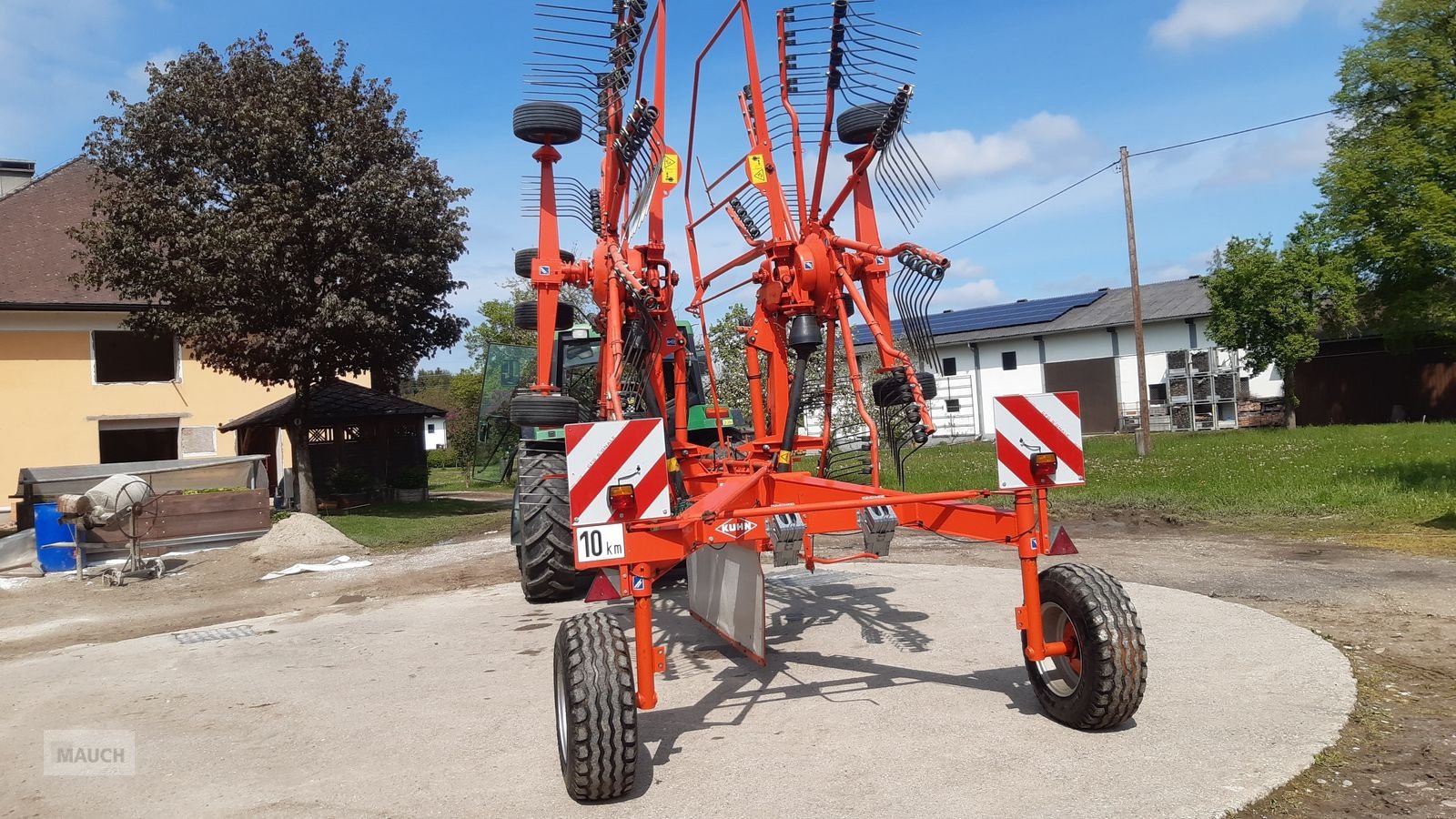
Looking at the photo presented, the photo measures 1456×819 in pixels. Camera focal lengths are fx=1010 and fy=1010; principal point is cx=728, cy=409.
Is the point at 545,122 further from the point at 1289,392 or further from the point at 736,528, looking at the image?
the point at 1289,392

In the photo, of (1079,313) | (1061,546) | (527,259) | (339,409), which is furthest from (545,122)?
(1079,313)

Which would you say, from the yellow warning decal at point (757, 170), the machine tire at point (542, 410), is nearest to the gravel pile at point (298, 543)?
the machine tire at point (542, 410)

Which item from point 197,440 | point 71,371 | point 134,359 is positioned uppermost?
point 134,359

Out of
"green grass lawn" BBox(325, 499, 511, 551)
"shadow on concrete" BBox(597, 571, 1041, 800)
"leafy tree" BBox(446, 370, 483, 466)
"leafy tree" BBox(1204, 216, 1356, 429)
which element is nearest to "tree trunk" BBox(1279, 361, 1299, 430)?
"leafy tree" BBox(1204, 216, 1356, 429)

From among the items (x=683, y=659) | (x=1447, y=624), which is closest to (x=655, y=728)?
(x=683, y=659)

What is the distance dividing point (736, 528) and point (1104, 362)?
127 feet

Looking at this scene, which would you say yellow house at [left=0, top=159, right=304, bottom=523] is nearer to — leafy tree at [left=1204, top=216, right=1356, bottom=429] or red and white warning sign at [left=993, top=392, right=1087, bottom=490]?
red and white warning sign at [left=993, top=392, right=1087, bottom=490]

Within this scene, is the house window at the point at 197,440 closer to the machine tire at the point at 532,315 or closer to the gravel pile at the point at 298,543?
the gravel pile at the point at 298,543

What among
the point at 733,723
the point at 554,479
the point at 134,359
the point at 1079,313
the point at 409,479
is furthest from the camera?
the point at 1079,313

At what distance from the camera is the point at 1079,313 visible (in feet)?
143

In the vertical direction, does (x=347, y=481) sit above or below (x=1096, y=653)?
above

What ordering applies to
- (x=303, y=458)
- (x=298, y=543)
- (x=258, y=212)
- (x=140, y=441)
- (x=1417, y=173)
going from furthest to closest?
(x=140, y=441)
(x=303, y=458)
(x=258, y=212)
(x=298, y=543)
(x=1417, y=173)

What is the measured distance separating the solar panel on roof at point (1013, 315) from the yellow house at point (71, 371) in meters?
29.0

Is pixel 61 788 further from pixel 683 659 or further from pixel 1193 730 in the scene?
pixel 1193 730
